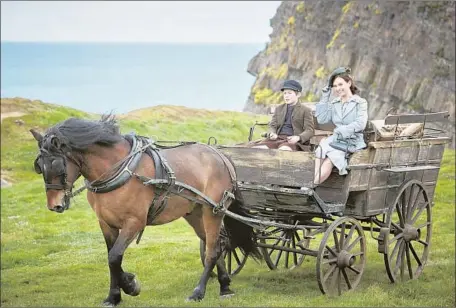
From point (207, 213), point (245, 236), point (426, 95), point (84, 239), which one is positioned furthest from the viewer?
point (426, 95)

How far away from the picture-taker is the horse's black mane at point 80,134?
8.31 metres

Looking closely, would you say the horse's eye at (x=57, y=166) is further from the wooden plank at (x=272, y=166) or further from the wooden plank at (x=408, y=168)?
the wooden plank at (x=408, y=168)

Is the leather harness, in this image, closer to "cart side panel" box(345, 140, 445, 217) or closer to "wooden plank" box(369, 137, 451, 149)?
"cart side panel" box(345, 140, 445, 217)

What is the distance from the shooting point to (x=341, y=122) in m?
10.5

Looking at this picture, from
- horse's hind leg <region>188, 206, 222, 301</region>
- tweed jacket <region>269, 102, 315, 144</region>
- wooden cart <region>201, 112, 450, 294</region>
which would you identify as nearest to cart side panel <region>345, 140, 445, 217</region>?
wooden cart <region>201, 112, 450, 294</region>

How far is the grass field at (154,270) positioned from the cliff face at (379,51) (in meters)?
15.2

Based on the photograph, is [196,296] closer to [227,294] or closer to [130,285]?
Answer: [227,294]

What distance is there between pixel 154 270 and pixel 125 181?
4333mm

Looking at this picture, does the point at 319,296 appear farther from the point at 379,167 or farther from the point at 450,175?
the point at 450,175

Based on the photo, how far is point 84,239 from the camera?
16391mm

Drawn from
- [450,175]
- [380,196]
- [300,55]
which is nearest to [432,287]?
[380,196]

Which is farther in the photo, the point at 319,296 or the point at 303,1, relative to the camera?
the point at 303,1

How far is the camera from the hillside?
95.5 feet

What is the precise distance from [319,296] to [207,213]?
2.09 m
